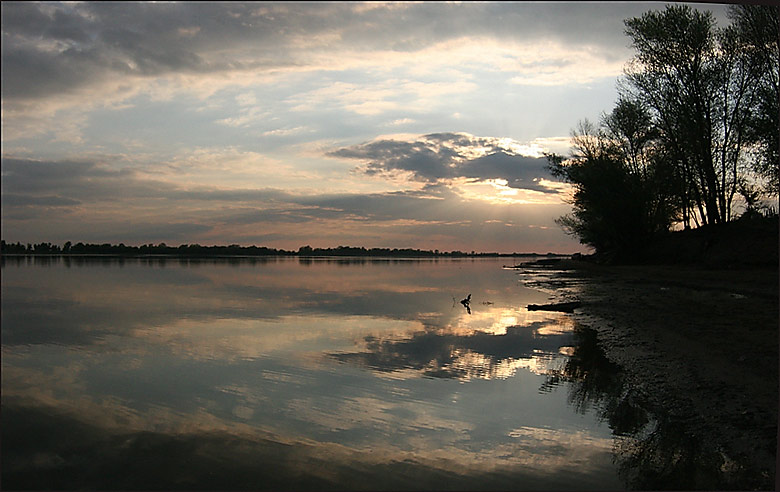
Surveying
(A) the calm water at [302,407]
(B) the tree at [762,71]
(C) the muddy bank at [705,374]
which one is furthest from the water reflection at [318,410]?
(B) the tree at [762,71]

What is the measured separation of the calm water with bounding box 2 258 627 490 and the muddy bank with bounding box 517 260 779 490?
26.8 inches

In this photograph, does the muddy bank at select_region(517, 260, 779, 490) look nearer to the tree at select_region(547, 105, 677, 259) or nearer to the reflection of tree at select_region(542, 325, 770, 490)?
the reflection of tree at select_region(542, 325, 770, 490)

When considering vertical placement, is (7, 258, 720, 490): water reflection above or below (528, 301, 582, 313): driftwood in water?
below

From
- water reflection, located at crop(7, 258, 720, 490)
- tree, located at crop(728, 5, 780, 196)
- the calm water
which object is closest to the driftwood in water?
the calm water

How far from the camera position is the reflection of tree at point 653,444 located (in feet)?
16.6

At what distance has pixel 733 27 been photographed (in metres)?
26.3

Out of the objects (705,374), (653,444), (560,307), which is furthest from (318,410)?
(560,307)

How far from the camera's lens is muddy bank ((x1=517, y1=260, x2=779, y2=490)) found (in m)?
5.30

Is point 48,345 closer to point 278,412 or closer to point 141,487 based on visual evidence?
point 278,412

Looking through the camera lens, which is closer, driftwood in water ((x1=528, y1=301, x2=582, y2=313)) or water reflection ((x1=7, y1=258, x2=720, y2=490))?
water reflection ((x1=7, y1=258, x2=720, y2=490))

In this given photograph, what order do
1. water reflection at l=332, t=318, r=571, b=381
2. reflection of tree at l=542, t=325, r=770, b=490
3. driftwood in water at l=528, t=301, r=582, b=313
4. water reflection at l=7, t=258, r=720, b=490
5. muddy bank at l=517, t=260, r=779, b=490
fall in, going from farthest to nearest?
1. driftwood in water at l=528, t=301, r=582, b=313
2. water reflection at l=332, t=318, r=571, b=381
3. water reflection at l=7, t=258, r=720, b=490
4. muddy bank at l=517, t=260, r=779, b=490
5. reflection of tree at l=542, t=325, r=770, b=490

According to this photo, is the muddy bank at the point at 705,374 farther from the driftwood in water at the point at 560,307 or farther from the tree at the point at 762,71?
the tree at the point at 762,71

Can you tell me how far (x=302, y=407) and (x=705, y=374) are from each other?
6.22 meters

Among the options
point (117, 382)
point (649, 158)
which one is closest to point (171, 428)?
point (117, 382)
